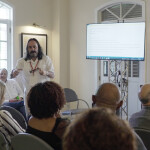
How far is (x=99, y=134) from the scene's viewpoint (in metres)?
0.91

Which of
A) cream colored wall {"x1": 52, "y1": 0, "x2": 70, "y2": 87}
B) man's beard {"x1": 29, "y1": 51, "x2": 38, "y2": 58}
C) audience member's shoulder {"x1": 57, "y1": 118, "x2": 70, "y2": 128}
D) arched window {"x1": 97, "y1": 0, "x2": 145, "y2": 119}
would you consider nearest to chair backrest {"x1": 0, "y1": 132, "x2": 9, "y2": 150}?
audience member's shoulder {"x1": 57, "y1": 118, "x2": 70, "y2": 128}

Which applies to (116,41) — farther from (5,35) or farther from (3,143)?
(3,143)

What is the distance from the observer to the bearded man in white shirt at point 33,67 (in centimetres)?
446

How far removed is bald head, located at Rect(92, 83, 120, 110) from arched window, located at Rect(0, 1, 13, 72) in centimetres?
423

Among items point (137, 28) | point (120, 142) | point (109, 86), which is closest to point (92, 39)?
point (137, 28)

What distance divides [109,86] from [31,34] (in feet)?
14.4

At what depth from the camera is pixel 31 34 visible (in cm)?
641

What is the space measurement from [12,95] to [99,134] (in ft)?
14.7

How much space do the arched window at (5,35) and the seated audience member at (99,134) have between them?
5436mm

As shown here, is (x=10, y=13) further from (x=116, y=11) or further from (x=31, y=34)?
(x=116, y=11)

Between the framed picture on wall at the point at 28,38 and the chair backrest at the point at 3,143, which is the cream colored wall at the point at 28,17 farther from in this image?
the chair backrest at the point at 3,143

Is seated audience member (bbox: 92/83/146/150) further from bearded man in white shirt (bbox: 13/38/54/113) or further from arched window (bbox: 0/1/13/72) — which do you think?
arched window (bbox: 0/1/13/72)

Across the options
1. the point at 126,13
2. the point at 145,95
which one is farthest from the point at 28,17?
the point at 145,95

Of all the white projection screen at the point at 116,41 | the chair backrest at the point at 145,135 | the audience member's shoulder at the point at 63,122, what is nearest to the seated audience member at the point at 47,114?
the audience member's shoulder at the point at 63,122
